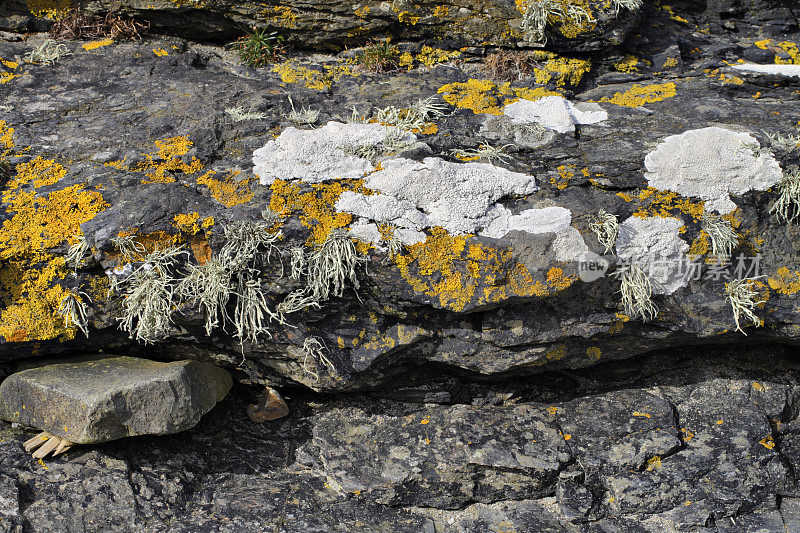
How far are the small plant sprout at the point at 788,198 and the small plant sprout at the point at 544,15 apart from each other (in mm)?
2320

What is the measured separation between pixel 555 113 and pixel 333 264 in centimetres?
256

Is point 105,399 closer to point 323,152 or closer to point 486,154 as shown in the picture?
point 323,152

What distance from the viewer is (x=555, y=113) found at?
5.21m

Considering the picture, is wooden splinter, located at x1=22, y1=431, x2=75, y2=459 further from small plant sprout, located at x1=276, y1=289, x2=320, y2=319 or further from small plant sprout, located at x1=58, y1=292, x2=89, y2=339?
small plant sprout, located at x1=276, y1=289, x2=320, y2=319

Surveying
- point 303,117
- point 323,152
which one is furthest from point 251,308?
point 303,117

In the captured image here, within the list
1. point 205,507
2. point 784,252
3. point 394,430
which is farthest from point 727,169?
point 205,507

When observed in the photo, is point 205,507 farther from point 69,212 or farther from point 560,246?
point 560,246

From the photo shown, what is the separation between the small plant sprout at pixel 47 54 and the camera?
5.48m

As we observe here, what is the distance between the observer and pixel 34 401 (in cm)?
413

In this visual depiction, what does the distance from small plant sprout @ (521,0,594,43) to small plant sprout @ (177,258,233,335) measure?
3.71m

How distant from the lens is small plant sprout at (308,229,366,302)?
13.4ft

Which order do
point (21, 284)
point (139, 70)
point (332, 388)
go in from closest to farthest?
point (21, 284) < point (332, 388) < point (139, 70)

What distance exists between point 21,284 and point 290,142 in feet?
7.21

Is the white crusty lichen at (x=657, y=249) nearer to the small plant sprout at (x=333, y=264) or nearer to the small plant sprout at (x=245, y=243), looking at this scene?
the small plant sprout at (x=333, y=264)
